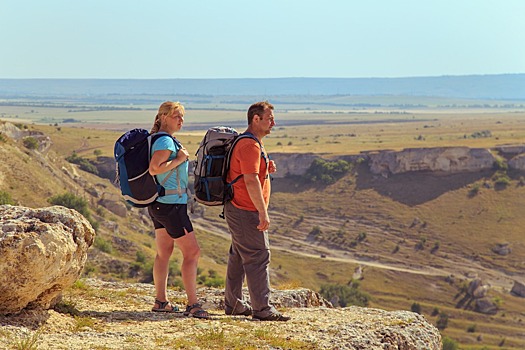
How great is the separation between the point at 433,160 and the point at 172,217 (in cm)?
8179

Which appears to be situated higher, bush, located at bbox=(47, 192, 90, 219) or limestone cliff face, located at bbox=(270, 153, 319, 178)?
bush, located at bbox=(47, 192, 90, 219)

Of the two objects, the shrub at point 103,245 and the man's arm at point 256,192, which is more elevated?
the man's arm at point 256,192

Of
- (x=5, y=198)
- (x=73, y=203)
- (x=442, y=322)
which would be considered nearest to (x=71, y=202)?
(x=73, y=203)

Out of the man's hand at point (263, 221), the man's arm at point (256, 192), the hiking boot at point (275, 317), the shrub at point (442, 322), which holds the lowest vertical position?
the shrub at point (442, 322)

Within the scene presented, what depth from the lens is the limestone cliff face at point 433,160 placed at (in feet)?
281

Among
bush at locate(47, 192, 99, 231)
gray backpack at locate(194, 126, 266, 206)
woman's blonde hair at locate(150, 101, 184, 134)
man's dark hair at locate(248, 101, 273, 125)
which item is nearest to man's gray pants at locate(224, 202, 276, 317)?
gray backpack at locate(194, 126, 266, 206)

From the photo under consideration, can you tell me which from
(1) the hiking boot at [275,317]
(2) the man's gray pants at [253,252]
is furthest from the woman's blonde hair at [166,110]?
(1) the hiking boot at [275,317]

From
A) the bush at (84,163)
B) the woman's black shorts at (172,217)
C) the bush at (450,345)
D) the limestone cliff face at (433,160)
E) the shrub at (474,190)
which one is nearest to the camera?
the woman's black shorts at (172,217)

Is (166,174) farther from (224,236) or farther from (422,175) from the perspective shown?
(422,175)

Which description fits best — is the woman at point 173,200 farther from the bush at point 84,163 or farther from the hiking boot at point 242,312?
the bush at point 84,163

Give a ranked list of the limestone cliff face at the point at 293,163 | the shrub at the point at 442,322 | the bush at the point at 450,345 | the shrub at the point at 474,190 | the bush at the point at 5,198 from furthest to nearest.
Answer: the limestone cliff face at the point at 293,163, the shrub at the point at 474,190, the shrub at the point at 442,322, the bush at the point at 450,345, the bush at the point at 5,198

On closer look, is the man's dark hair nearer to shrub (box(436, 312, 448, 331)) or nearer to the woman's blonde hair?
the woman's blonde hair

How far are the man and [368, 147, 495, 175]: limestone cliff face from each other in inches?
3141

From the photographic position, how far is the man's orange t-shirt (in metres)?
8.17
